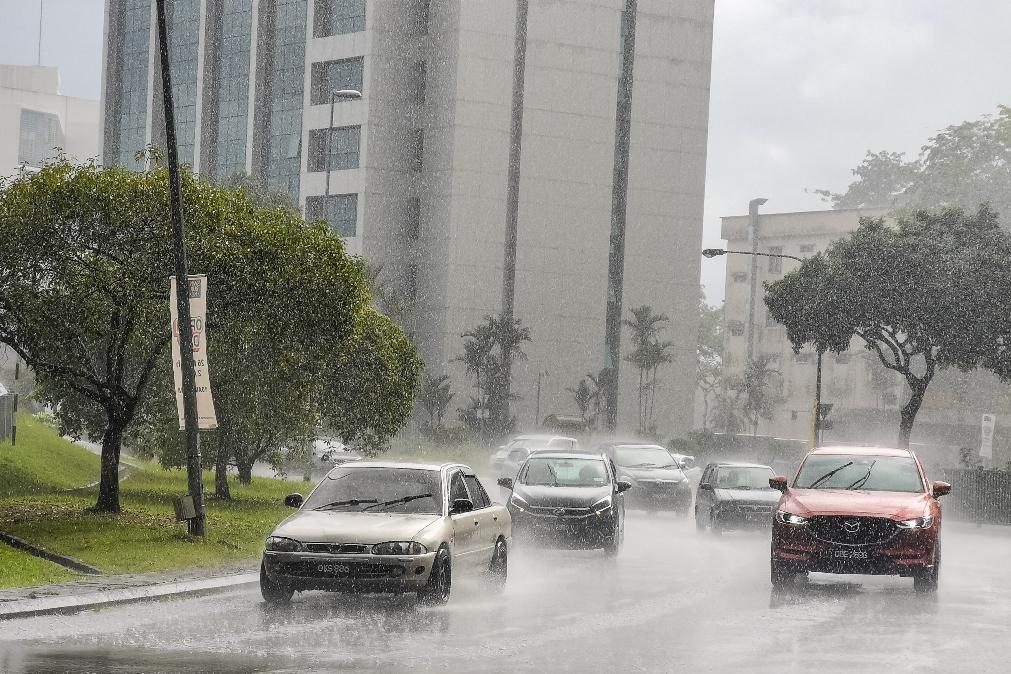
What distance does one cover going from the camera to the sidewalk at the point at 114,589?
14598 mm

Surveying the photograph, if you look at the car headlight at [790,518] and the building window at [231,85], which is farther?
the building window at [231,85]

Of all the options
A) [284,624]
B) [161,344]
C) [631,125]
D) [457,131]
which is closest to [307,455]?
[161,344]

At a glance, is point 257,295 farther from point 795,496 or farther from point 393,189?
point 393,189

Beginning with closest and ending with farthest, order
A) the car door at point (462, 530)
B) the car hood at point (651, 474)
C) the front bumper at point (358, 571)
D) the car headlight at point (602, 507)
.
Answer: the front bumper at point (358, 571)
the car door at point (462, 530)
the car headlight at point (602, 507)
the car hood at point (651, 474)

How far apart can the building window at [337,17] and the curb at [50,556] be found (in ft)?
236

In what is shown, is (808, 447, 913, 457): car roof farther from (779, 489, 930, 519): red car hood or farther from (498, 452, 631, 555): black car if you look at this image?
(498, 452, 631, 555): black car

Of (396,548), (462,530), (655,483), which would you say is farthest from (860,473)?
(655,483)

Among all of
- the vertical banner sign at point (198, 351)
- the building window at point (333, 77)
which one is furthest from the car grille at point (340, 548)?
the building window at point (333, 77)

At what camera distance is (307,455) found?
3656 centimetres

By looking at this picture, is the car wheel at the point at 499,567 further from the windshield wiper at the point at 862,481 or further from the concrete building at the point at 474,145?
the concrete building at the point at 474,145

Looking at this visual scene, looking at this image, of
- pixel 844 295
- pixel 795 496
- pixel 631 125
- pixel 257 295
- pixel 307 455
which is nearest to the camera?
pixel 795 496

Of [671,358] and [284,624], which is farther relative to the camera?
[671,358]

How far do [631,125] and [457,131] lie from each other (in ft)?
40.8

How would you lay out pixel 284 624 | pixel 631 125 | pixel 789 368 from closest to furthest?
pixel 284 624 → pixel 631 125 → pixel 789 368
